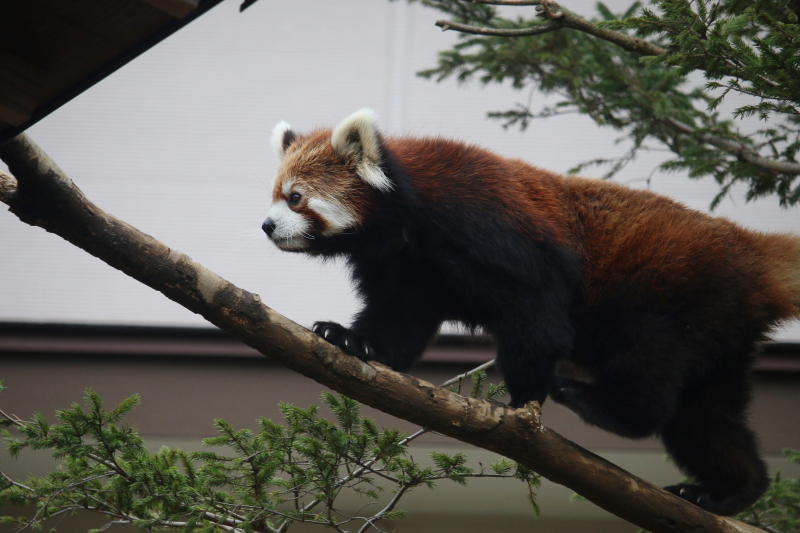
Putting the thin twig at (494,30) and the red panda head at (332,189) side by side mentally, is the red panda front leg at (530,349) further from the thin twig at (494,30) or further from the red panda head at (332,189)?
the thin twig at (494,30)

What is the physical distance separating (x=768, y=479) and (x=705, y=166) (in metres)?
→ 1.62

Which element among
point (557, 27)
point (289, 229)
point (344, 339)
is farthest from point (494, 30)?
point (344, 339)

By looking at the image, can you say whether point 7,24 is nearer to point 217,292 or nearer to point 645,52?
point 217,292

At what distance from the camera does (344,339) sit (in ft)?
7.51

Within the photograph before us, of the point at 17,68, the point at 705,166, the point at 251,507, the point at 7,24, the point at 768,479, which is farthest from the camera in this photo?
the point at 705,166

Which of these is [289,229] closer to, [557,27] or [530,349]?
[530,349]

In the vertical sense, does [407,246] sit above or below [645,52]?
below

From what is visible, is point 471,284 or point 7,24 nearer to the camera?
point 7,24

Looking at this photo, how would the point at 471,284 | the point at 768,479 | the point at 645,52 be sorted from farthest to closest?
the point at 645,52 → the point at 768,479 → the point at 471,284

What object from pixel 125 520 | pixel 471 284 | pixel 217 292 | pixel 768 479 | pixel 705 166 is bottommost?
pixel 125 520

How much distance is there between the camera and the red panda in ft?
8.35

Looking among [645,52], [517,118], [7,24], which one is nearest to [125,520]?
[7,24]

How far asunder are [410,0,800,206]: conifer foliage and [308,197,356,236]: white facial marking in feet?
2.91

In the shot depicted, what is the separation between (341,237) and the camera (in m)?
2.72
